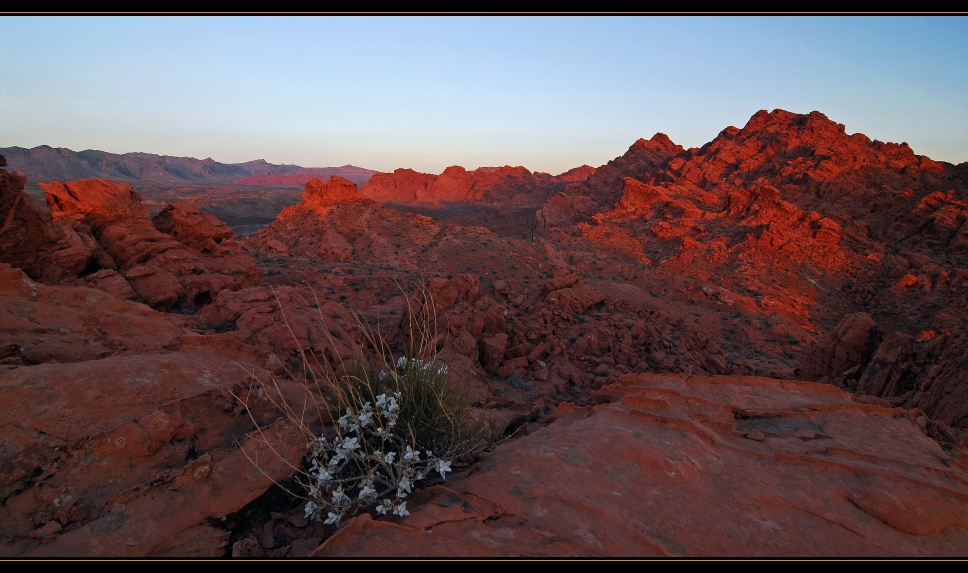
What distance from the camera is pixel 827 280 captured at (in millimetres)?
24094

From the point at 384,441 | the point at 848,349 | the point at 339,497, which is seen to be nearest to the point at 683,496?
the point at 384,441

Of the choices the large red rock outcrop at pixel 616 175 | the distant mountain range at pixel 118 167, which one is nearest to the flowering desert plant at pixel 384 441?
the large red rock outcrop at pixel 616 175

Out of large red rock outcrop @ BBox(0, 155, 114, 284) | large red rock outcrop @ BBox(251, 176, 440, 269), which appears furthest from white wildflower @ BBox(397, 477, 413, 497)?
large red rock outcrop @ BBox(251, 176, 440, 269)

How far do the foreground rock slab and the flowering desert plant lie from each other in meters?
0.20

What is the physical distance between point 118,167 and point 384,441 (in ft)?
512

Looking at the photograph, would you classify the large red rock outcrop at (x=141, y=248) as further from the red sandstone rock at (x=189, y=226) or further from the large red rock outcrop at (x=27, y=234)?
the large red rock outcrop at (x=27, y=234)

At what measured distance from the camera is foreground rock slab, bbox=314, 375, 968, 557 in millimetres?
2578

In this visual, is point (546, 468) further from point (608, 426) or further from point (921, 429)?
point (921, 429)

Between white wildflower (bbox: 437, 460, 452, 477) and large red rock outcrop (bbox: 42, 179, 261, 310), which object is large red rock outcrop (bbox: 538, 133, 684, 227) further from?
white wildflower (bbox: 437, 460, 452, 477)

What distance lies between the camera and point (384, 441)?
3.24 m

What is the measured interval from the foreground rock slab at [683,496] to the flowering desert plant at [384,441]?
0.66 feet

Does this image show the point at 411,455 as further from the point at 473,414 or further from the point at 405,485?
the point at 473,414

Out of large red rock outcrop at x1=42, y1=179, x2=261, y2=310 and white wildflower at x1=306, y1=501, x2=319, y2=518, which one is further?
large red rock outcrop at x1=42, y1=179, x2=261, y2=310

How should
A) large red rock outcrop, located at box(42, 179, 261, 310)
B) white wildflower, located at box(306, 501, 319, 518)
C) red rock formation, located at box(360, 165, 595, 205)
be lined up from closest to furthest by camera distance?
1. white wildflower, located at box(306, 501, 319, 518)
2. large red rock outcrop, located at box(42, 179, 261, 310)
3. red rock formation, located at box(360, 165, 595, 205)
